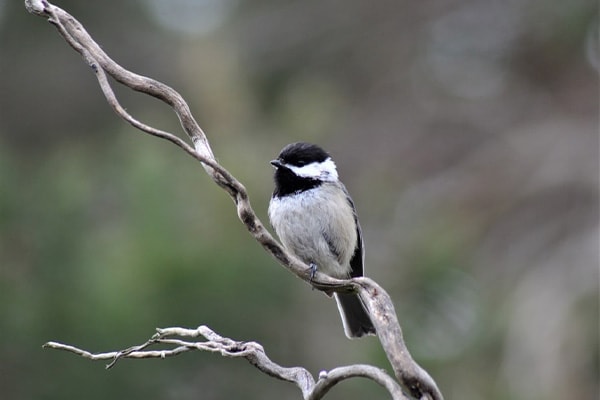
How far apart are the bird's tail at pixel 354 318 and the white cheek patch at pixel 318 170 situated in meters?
0.49

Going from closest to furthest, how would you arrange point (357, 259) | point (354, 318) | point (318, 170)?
1. point (354, 318)
2. point (318, 170)
3. point (357, 259)

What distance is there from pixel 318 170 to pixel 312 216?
0.23 meters

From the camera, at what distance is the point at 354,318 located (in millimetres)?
3527

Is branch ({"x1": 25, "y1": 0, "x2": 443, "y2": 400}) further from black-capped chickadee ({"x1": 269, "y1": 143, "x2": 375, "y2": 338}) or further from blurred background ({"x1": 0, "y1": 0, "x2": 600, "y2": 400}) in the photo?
blurred background ({"x1": 0, "y1": 0, "x2": 600, "y2": 400})

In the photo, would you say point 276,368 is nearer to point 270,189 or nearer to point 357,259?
point 357,259

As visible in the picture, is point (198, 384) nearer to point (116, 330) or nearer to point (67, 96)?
point (116, 330)

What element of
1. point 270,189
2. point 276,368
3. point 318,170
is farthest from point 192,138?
point 270,189

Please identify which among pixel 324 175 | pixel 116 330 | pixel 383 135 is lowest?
pixel 116 330

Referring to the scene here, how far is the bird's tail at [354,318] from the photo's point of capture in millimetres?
3408

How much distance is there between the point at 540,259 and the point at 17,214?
359 centimetres

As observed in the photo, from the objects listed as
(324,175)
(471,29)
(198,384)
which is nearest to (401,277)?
(198,384)

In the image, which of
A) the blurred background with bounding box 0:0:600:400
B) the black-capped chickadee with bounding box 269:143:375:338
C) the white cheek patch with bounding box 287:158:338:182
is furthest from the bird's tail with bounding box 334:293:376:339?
the blurred background with bounding box 0:0:600:400

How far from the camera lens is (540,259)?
6352mm

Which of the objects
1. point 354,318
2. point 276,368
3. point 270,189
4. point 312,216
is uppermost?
point 270,189
